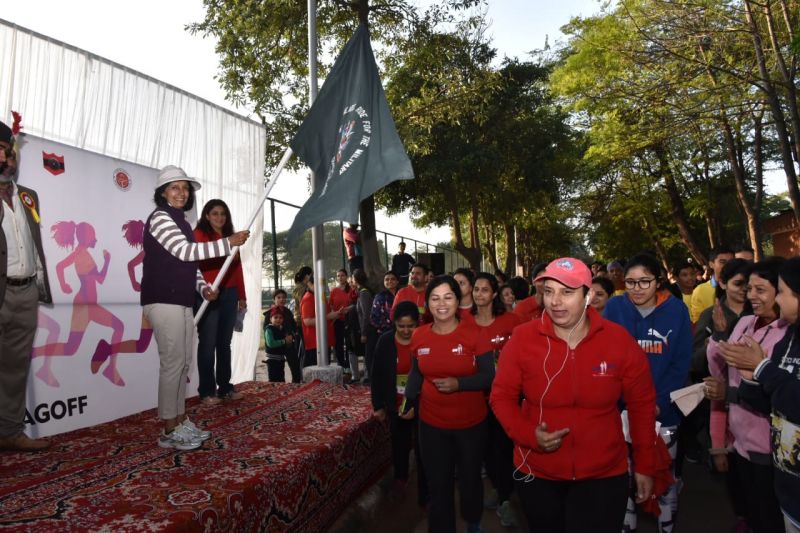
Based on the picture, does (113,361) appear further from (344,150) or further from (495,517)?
(495,517)

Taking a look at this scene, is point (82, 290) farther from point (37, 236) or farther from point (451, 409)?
point (451, 409)

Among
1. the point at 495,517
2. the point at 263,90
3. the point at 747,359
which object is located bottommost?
the point at 495,517

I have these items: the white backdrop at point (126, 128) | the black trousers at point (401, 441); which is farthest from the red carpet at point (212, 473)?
the white backdrop at point (126, 128)

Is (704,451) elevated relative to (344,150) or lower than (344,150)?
lower

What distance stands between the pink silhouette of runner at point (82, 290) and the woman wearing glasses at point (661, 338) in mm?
4334

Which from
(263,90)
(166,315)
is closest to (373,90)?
(166,315)

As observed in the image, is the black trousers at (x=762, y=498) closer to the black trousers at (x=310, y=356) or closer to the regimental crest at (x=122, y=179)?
the regimental crest at (x=122, y=179)

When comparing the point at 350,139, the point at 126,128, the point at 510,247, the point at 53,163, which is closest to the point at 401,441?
the point at 350,139

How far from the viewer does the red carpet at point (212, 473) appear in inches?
113

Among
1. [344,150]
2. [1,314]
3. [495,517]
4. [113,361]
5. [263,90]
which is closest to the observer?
[1,314]

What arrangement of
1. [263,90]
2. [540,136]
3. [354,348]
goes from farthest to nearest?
[540,136]
[263,90]
[354,348]

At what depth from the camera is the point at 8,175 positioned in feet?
12.7

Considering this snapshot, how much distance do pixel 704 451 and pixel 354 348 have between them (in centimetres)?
608

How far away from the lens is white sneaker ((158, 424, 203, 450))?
3.99 meters
